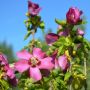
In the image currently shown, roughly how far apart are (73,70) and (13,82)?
33cm

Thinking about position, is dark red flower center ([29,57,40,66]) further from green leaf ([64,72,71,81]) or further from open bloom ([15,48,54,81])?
green leaf ([64,72,71,81])

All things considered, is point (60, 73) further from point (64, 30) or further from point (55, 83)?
point (64, 30)

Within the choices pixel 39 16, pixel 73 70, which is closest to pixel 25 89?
pixel 73 70

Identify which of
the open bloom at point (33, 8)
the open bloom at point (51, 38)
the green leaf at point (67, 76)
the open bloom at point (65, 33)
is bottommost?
the green leaf at point (67, 76)

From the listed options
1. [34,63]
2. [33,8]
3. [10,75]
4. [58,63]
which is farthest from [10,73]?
[33,8]

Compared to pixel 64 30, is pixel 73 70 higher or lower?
lower

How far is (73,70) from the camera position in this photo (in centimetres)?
231

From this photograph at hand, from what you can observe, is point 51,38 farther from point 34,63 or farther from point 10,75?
point 10,75

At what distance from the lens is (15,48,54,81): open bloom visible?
229 centimetres

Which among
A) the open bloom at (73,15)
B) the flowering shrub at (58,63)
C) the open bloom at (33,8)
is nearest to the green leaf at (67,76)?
the flowering shrub at (58,63)

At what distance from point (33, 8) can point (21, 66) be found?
335 millimetres

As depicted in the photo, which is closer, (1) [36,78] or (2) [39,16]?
(1) [36,78]

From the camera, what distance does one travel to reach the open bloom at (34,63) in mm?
2289

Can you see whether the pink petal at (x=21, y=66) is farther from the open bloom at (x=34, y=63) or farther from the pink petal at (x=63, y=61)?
the pink petal at (x=63, y=61)
